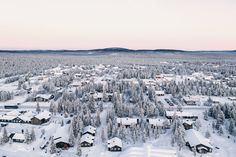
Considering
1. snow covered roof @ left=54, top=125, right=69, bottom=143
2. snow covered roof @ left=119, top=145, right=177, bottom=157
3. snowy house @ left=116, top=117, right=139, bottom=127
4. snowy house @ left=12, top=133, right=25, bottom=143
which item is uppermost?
snowy house @ left=116, top=117, right=139, bottom=127

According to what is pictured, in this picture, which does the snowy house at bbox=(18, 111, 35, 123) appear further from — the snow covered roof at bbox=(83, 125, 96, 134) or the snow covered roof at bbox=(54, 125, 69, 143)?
the snow covered roof at bbox=(83, 125, 96, 134)

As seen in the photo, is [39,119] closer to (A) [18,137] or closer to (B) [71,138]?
(A) [18,137]

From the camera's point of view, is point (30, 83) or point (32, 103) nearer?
point (32, 103)

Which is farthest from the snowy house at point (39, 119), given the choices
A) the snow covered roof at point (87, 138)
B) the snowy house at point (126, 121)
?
the snowy house at point (126, 121)

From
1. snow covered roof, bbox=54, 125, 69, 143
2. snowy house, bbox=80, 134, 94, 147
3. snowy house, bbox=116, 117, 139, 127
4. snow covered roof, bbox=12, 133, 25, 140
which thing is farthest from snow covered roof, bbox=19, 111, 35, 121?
snowy house, bbox=116, 117, 139, 127

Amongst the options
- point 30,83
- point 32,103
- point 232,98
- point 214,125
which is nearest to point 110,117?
point 214,125

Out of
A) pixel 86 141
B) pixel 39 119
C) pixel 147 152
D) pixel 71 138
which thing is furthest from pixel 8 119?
pixel 147 152

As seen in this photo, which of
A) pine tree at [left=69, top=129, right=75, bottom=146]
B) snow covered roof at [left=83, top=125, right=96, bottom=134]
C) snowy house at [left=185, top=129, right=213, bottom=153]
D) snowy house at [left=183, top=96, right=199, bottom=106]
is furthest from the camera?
snowy house at [left=183, top=96, right=199, bottom=106]

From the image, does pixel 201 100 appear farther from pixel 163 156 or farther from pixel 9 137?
pixel 9 137

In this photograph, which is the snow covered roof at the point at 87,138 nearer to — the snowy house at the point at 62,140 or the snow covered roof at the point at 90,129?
the snow covered roof at the point at 90,129
